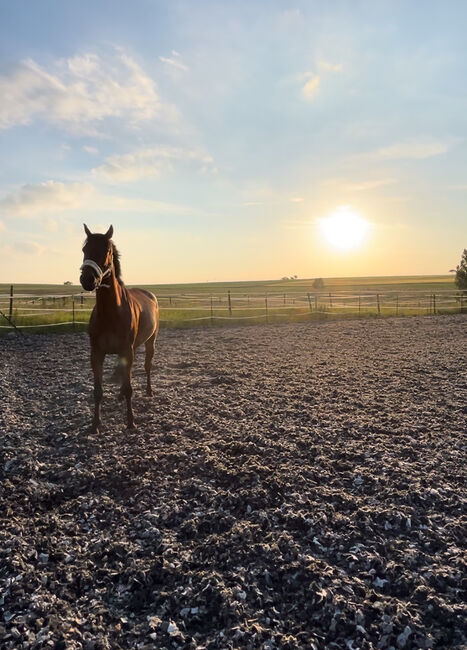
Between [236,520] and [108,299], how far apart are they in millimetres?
3949

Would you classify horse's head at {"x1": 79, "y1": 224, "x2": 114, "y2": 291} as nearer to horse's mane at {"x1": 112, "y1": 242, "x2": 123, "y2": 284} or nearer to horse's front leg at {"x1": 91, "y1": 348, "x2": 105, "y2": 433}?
horse's mane at {"x1": 112, "y1": 242, "x2": 123, "y2": 284}

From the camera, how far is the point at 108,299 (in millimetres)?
6859

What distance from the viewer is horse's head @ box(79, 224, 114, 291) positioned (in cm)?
614

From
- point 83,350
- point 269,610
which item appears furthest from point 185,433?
point 83,350

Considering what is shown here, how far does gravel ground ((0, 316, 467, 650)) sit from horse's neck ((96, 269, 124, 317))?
189cm

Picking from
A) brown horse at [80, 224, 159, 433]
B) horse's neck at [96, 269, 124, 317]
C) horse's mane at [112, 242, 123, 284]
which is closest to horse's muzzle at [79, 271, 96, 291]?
brown horse at [80, 224, 159, 433]

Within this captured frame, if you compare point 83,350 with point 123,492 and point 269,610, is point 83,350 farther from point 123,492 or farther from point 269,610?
point 269,610

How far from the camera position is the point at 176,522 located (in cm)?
436

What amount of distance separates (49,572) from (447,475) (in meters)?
4.34

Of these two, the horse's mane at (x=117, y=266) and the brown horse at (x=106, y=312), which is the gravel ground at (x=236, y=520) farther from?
the horse's mane at (x=117, y=266)

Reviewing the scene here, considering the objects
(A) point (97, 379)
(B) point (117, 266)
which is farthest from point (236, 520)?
(B) point (117, 266)

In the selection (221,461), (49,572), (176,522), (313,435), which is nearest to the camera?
(49,572)

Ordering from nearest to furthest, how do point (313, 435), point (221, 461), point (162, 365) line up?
point (221, 461) < point (313, 435) < point (162, 365)

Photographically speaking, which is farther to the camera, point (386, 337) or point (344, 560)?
point (386, 337)
